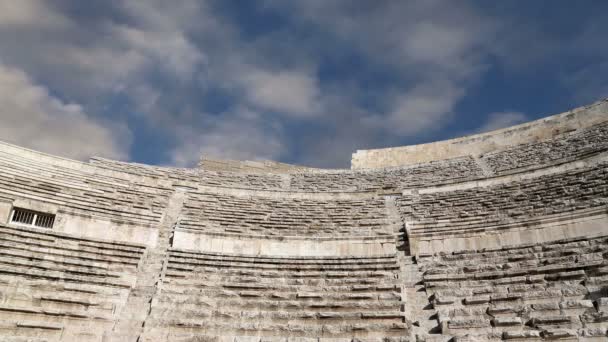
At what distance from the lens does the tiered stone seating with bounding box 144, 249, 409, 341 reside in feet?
22.8

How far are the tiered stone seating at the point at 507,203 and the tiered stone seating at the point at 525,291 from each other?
1.15 metres

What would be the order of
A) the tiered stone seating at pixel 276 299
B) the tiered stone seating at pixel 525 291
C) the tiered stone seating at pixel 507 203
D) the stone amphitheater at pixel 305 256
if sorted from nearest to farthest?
the tiered stone seating at pixel 525 291 < the stone amphitheater at pixel 305 256 < the tiered stone seating at pixel 276 299 < the tiered stone seating at pixel 507 203

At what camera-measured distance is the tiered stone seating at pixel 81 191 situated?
408 inches

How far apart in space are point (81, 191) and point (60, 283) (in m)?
4.26

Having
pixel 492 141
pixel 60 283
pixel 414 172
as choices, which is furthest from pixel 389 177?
pixel 60 283

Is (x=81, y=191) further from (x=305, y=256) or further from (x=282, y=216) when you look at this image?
(x=305, y=256)

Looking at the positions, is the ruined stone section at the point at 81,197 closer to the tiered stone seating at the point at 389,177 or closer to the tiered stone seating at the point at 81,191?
the tiered stone seating at the point at 81,191

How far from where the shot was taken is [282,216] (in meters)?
11.8

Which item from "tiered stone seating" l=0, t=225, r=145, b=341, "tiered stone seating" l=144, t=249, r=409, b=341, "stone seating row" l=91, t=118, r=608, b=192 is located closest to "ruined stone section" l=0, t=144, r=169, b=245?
"tiered stone seating" l=0, t=225, r=145, b=341

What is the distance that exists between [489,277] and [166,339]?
18.8 ft

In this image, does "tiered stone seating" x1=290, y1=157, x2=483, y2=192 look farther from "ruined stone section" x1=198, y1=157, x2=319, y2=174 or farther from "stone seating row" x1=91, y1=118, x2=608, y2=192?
"ruined stone section" x1=198, y1=157, x2=319, y2=174

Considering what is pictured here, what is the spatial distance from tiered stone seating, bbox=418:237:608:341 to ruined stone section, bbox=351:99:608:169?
Answer: 7983 millimetres

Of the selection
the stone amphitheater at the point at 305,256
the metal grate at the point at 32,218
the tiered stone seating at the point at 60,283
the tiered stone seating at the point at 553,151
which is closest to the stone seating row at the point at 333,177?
the stone amphitheater at the point at 305,256

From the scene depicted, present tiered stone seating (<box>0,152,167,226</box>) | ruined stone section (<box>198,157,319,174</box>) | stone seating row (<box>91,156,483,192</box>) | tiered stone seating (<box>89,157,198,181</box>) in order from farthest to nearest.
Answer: ruined stone section (<box>198,157,319,174</box>) → tiered stone seating (<box>89,157,198,181</box>) → stone seating row (<box>91,156,483,192</box>) → tiered stone seating (<box>0,152,167,226</box>)
